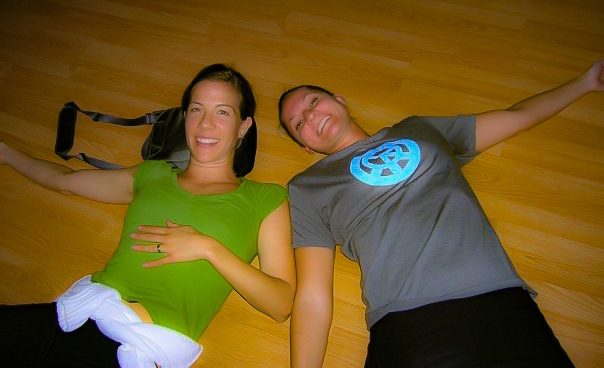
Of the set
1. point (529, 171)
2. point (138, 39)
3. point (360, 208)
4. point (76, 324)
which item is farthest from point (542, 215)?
point (138, 39)

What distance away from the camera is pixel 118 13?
2520mm

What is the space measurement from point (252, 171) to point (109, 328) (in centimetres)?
94

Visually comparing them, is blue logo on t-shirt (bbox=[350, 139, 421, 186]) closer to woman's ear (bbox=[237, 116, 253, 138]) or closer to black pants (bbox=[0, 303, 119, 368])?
woman's ear (bbox=[237, 116, 253, 138])

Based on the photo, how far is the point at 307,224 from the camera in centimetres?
155

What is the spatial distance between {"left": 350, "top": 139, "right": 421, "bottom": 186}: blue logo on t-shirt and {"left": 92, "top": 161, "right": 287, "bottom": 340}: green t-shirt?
1.15ft

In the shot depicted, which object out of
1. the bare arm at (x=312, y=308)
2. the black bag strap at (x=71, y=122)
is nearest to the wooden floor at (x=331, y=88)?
the black bag strap at (x=71, y=122)

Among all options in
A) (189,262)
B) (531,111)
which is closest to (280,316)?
(189,262)

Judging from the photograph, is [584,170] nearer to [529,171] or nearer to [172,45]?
[529,171]

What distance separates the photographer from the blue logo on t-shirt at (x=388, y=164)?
1469 mm

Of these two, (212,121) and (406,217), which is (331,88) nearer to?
(212,121)

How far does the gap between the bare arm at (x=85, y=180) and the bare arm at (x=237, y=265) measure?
34 centimetres

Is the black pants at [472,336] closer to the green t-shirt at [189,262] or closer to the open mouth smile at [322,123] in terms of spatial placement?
the green t-shirt at [189,262]

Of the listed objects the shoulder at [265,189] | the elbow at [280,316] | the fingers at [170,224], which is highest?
the shoulder at [265,189]

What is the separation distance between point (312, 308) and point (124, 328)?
62cm
